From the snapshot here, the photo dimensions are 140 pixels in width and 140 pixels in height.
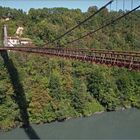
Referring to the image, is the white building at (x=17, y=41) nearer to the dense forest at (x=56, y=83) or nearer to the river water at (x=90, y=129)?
the dense forest at (x=56, y=83)

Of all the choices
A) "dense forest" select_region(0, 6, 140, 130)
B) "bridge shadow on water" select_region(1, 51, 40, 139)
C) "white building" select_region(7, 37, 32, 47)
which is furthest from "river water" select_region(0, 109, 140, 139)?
"white building" select_region(7, 37, 32, 47)

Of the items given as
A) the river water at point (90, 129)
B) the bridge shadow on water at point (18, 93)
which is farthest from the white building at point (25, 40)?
the river water at point (90, 129)

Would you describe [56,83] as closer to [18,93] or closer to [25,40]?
[18,93]

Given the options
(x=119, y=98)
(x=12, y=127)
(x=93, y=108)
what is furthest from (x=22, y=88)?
(x=119, y=98)

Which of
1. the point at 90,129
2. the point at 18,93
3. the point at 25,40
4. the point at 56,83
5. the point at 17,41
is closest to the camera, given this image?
the point at 90,129

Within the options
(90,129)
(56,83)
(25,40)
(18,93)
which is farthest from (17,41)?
(90,129)

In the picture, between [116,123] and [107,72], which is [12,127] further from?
[107,72]
